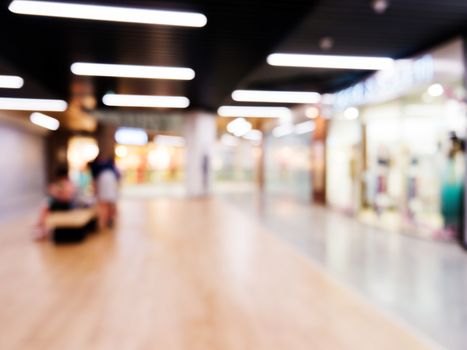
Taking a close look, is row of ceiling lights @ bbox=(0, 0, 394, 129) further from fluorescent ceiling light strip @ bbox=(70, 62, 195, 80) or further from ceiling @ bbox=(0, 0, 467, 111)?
ceiling @ bbox=(0, 0, 467, 111)

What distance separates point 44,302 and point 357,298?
10.1ft

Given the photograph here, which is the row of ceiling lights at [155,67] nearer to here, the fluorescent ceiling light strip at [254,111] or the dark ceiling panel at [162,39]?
the fluorescent ceiling light strip at [254,111]

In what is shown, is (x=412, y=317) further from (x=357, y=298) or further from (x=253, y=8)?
(x=253, y=8)

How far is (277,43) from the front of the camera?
6012 mm

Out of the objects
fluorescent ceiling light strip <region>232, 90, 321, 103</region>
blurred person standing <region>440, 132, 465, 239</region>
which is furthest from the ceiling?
blurred person standing <region>440, 132, 465, 239</region>

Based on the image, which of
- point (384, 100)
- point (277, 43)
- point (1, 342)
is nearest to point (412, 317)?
point (1, 342)

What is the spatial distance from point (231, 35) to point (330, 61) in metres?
2.69

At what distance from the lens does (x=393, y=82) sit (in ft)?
25.0

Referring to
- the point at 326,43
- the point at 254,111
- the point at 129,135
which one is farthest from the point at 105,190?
the point at 129,135

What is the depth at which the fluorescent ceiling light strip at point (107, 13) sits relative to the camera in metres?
4.58

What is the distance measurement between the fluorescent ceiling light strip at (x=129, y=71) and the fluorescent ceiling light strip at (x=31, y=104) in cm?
430

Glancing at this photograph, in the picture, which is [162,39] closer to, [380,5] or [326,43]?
[326,43]

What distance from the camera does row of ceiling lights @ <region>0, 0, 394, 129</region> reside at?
4.76 metres

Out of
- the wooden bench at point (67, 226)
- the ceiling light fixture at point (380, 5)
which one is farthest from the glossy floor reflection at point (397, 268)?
the wooden bench at point (67, 226)
